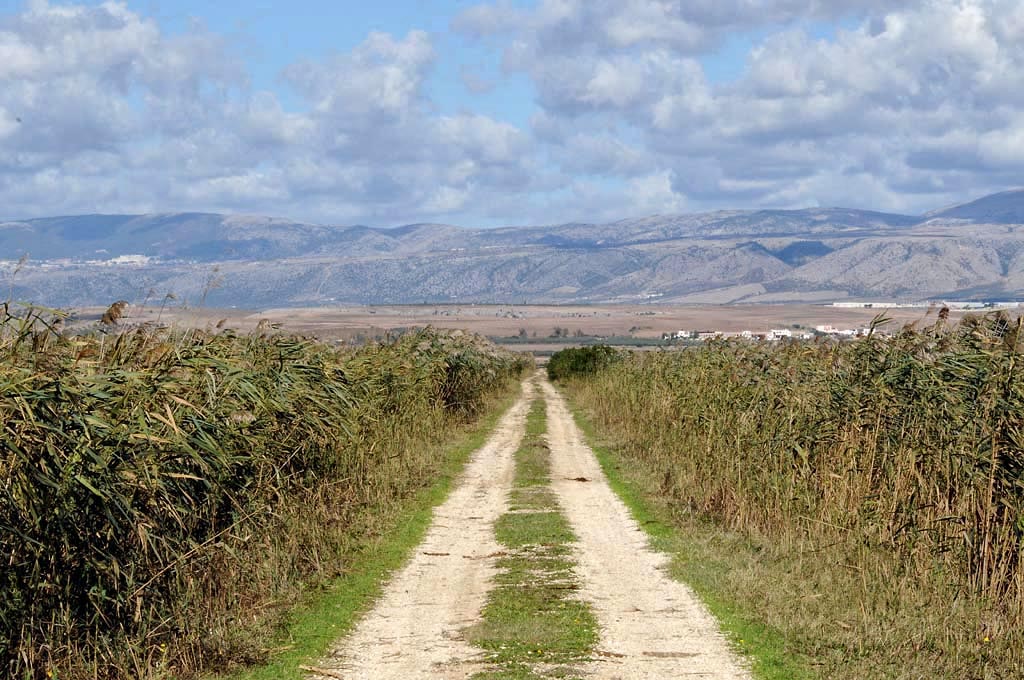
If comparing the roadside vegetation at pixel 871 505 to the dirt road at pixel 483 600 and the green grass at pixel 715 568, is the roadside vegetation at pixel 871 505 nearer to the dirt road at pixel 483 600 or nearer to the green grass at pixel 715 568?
the green grass at pixel 715 568

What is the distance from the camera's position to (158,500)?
362 inches

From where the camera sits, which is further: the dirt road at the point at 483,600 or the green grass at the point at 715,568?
the green grass at the point at 715,568

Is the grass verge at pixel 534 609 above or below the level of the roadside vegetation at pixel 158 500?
below

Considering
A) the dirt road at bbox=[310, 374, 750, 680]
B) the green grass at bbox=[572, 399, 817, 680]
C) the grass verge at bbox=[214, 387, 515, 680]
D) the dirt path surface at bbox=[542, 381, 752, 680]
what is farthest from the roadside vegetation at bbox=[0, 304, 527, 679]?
the green grass at bbox=[572, 399, 817, 680]

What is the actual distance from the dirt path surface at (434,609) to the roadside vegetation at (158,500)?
0.76 meters

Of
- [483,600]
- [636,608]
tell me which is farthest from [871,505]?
[483,600]

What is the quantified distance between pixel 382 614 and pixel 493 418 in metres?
26.0

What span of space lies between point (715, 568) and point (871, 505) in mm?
1820

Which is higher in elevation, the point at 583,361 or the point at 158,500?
the point at 158,500

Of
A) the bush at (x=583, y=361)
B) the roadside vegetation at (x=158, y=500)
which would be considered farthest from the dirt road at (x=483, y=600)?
the bush at (x=583, y=361)

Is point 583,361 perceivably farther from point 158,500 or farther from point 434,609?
point 158,500

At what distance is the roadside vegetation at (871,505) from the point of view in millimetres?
9648

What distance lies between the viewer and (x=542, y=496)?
1891 cm

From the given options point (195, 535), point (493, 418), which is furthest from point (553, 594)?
point (493, 418)
